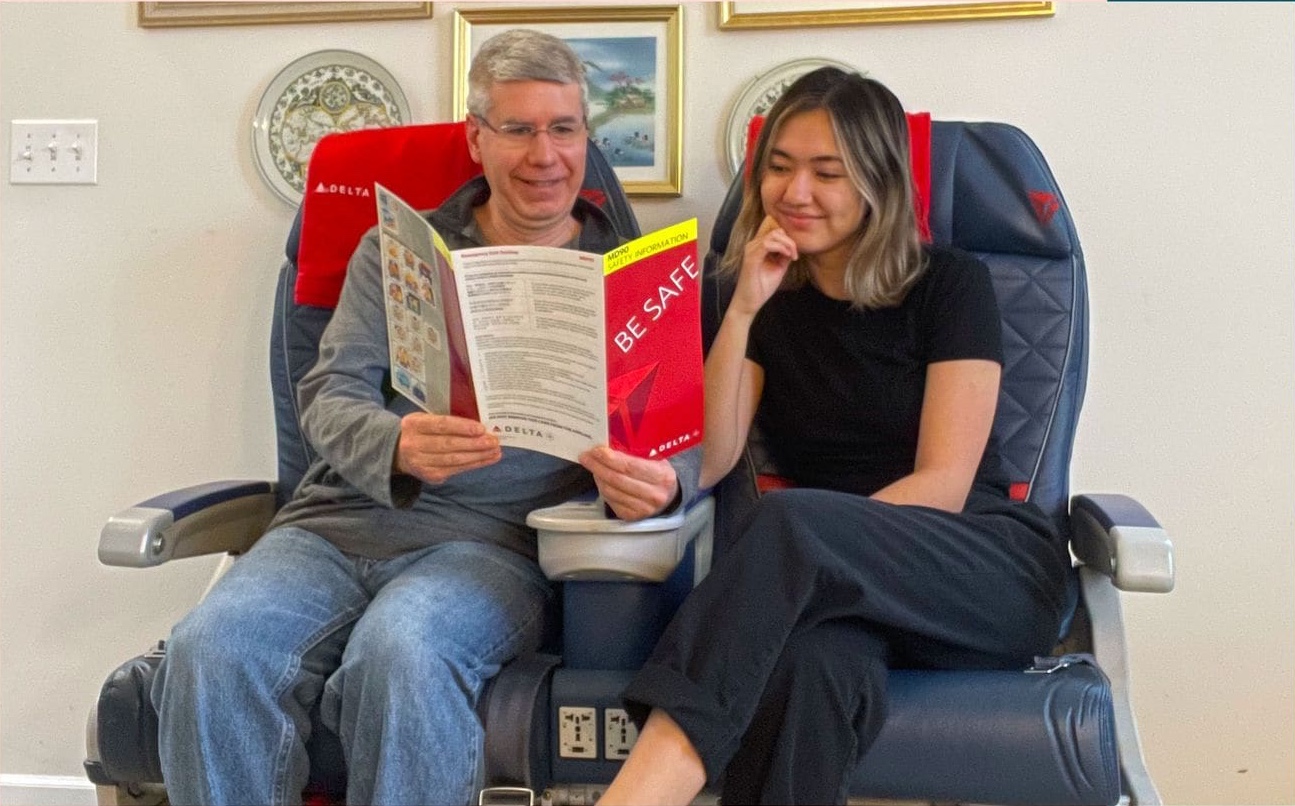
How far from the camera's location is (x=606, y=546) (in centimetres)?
130

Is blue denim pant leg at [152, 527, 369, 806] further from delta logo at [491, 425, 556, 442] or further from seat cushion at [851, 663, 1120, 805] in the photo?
seat cushion at [851, 663, 1120, 805]

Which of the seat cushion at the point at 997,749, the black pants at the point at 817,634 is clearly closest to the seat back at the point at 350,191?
the black pants at the point at 817,634

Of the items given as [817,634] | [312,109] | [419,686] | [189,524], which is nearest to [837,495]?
[817,634]

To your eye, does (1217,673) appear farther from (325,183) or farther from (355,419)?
(325,183)

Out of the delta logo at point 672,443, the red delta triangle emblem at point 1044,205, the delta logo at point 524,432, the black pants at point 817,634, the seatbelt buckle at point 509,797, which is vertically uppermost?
the red delta triangle emblem at point 1044,205

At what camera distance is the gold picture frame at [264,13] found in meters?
1.97

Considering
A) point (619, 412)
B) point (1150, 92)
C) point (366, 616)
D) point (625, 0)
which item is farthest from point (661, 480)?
point (1150, 92)

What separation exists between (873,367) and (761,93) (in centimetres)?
56

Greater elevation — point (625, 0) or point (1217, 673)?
point (625, 0)

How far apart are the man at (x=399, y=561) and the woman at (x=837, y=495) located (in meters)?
0.19

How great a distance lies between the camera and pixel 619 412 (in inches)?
52.4

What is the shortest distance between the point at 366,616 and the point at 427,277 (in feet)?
1.23

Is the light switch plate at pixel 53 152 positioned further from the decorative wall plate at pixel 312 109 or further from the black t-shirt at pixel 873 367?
the black t-shirt at pixel 873 367

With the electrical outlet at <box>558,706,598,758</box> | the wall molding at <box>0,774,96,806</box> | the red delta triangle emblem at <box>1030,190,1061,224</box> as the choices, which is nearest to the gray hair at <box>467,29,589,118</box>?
the red delta triangle emblem at <box>1030,190,1061,224</box>
